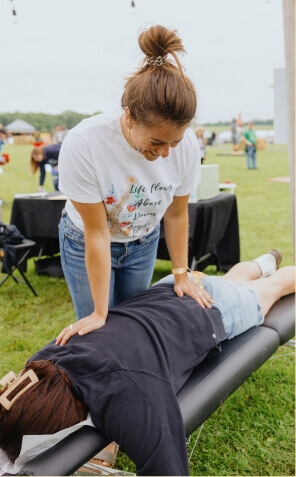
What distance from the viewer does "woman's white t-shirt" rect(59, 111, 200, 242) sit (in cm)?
127

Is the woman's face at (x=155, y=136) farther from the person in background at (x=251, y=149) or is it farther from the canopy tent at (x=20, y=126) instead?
the canopy tent at (x=20, y=126)

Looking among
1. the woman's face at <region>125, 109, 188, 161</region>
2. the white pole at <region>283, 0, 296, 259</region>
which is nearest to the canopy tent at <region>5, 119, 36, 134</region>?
the white pole at <region>283, 0, 296, 259</region>

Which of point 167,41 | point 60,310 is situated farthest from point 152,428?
point 60,310

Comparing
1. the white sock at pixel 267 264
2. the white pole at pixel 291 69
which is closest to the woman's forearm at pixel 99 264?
the white sock at pixel 267 264

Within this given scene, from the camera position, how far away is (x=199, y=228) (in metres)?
3.28

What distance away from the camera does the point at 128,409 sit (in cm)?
108

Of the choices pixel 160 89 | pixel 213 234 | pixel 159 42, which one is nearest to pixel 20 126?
pixel 213 234

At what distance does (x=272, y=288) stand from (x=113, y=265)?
0.69 metres

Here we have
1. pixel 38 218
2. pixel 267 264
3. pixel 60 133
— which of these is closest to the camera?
pixel 267 264

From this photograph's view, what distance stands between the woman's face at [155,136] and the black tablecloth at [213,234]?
2012 millimetres

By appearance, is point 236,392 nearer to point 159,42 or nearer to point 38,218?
point 159,42

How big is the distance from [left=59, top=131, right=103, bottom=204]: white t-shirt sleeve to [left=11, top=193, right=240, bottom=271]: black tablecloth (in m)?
1.97

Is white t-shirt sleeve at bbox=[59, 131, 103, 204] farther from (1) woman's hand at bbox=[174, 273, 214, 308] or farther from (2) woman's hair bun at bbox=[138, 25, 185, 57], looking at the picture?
(1) woman's hand at bbox=[174, 273, 214, 308]

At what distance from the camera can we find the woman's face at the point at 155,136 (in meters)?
1.12
